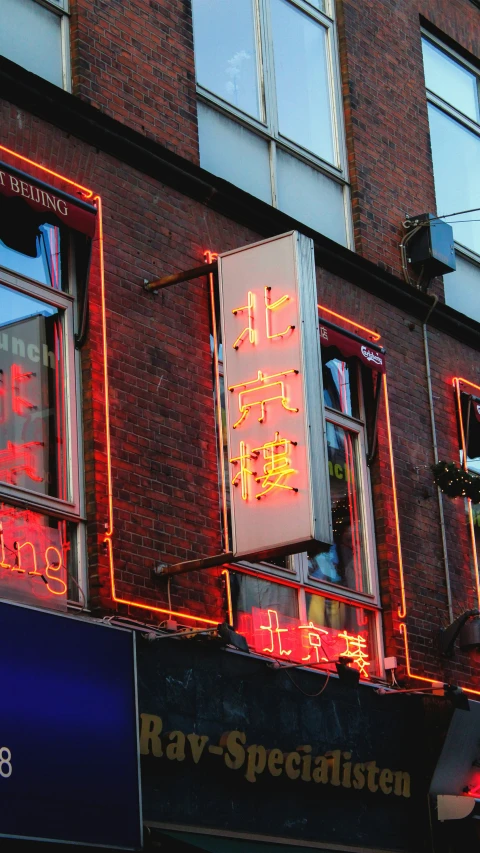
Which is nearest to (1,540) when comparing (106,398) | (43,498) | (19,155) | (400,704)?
(43,498)

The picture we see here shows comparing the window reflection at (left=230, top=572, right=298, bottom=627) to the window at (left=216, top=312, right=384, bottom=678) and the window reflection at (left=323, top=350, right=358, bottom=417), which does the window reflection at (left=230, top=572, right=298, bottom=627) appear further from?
the window reflection at (left=323, top=350, right=358, bottom=417)

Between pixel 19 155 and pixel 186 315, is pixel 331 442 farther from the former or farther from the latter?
pixel 19 155

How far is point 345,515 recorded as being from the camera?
1443 cm

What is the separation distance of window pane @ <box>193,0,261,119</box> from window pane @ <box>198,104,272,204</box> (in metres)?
0.27

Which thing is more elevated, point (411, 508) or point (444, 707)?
point (411, 508)

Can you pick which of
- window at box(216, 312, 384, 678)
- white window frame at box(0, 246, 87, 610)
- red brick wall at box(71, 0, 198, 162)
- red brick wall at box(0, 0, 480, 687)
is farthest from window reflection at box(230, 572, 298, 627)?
red brick wall at box(71, 0, 198, 162)

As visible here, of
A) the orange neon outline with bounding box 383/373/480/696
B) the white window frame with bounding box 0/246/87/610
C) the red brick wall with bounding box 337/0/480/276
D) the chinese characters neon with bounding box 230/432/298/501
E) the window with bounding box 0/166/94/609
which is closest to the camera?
the window with bounding box 0/166/94/609

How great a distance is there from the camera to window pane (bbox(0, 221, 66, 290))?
1159 centimetres

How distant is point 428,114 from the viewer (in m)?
17.4

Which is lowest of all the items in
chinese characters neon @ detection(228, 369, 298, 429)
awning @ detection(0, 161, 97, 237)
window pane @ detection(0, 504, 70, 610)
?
window pane @ detection(0, 504, 70, 610)

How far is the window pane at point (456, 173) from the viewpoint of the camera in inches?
685

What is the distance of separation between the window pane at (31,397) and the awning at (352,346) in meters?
2.97

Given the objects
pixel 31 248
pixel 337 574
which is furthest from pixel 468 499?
pixel 31 248

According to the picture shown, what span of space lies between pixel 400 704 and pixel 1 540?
15.3 ft
